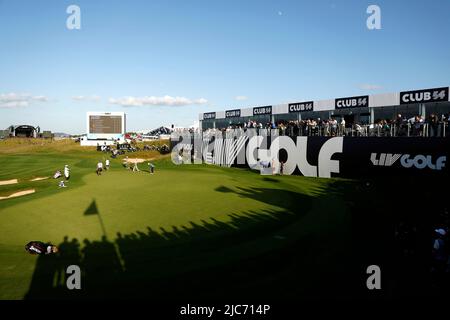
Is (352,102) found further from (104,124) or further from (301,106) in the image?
(104,124)

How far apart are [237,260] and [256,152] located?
24.3 meters

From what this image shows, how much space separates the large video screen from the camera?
2502 inches

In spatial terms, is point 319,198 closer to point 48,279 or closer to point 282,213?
point 282,213

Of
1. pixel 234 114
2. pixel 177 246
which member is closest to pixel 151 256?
pixel 177 246

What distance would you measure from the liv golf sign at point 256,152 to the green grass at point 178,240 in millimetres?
6495

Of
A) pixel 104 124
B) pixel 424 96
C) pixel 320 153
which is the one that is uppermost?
pixel 424 96

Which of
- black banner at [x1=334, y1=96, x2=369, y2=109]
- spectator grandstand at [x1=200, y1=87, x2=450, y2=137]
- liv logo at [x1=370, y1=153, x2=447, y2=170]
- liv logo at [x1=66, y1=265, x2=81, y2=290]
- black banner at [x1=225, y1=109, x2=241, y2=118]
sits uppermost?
black banner at [x1=225, y1=109, x2=241, y2=118]

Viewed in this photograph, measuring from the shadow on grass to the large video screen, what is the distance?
5174cm

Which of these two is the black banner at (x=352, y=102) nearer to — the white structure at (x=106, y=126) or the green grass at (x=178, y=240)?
the green grass at (x=178, y=240)

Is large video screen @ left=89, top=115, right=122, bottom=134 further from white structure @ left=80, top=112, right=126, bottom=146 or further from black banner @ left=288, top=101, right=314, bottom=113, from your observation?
black banner @ left=288, top=101, right=314, bottom=113

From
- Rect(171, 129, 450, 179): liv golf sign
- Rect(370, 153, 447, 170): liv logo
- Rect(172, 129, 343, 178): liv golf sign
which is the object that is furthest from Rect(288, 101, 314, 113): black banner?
Rect(370, 153, 447, 170): liv logo

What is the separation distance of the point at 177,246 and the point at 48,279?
4292 millimetres

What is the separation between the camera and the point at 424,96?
30.9 metres

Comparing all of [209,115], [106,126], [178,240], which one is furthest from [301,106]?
[106,126]
